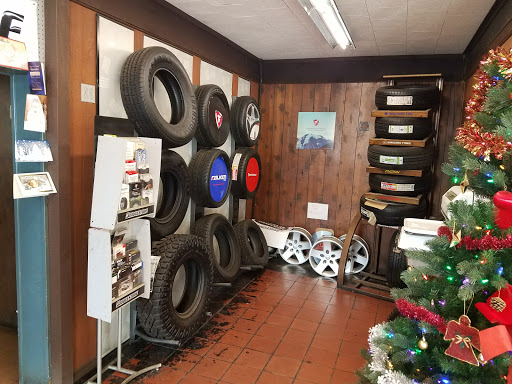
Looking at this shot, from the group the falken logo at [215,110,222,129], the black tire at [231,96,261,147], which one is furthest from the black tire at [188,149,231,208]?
the black tire at [231,96,261,147]

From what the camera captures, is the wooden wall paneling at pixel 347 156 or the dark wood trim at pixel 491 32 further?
the wooden wall paneling at pixel 347 156

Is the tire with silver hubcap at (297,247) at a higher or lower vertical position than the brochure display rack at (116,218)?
lower

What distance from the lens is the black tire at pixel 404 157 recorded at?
416 centimetres

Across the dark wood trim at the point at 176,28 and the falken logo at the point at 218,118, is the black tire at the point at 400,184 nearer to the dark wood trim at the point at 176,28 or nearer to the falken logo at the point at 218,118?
the falken logo at the point at 218,118

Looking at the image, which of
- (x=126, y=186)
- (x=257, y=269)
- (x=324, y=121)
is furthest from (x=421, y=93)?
(x=126, y=186)

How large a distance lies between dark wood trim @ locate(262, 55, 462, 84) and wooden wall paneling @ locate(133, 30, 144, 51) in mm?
2660

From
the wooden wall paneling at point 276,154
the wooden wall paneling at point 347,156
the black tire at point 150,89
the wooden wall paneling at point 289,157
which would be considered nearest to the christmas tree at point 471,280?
the black tire at point 150,89

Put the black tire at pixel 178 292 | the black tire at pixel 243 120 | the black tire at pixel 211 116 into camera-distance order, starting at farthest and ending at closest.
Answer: the black tire at pixel 243 120
the black tire at pixel 211 116
the black tire at pixel 178 292

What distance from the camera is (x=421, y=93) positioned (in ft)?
13.5

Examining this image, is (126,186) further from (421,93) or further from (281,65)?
(281,65)

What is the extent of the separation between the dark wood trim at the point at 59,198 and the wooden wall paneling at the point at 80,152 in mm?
93

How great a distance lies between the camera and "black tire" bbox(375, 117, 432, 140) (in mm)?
4164

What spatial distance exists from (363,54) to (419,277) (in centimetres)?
368

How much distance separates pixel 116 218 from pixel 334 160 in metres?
3.57
